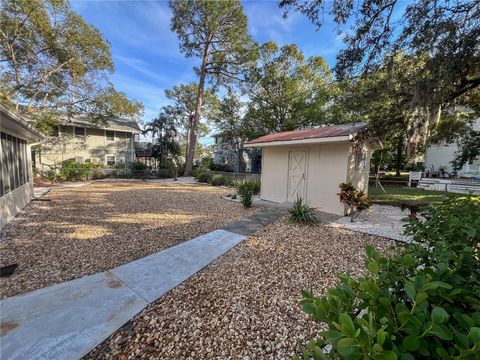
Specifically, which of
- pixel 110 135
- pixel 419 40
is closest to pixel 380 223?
pixel 419 40

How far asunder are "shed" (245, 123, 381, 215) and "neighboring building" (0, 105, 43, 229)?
25.0 feet

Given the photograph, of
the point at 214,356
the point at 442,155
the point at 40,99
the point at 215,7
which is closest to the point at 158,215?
the point at 214,356

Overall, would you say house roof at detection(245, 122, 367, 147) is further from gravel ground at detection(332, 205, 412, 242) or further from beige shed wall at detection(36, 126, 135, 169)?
beige shed wall at detection(36, 126, 135, 169)

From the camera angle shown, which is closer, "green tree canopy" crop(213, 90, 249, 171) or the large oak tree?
the large oak tree

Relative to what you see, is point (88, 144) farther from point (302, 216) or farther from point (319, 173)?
point (302, 216)

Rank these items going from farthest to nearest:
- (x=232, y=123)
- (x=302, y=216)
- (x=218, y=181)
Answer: (x=232, y=123) → (x=218, y=181) → (x=302, y=216)

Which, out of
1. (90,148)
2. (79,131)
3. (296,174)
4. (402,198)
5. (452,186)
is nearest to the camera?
(296,174)

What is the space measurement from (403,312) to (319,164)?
7.60 meters

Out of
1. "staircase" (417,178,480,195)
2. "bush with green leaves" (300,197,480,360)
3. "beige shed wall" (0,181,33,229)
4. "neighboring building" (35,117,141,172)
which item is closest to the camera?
"bush with green leaves" (300,197,480,360)

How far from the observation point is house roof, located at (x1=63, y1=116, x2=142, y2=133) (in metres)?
20.1

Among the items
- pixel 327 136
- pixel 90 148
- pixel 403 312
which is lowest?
pixel 403 312

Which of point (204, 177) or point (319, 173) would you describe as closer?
point (319, 173)

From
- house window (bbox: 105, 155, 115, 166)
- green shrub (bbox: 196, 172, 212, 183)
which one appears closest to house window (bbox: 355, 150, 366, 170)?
green shrub (bbox: 196, 172, 212, 183)

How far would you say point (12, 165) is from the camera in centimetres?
682
